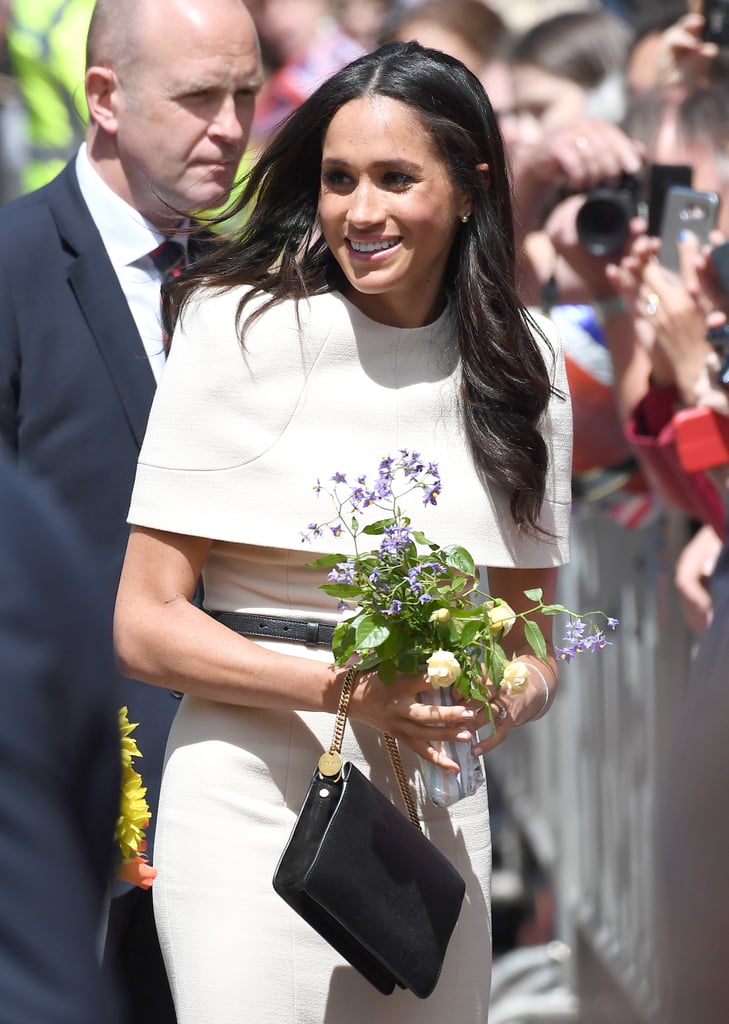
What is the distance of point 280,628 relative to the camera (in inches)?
102

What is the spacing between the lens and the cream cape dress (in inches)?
99.3

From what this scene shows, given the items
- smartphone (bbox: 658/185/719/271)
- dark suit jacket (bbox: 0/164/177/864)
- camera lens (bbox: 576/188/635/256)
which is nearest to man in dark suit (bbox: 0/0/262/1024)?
dark suit jacket (bbox: 0/164/177/864)

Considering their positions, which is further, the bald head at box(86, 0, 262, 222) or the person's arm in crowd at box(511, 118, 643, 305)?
the person's arm in crowd at box(511, 118, 643, 305)

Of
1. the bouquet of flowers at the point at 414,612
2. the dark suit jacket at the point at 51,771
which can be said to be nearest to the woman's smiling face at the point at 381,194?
the bouquet of flowers at the point at 414,612

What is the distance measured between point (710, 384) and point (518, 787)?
327cm

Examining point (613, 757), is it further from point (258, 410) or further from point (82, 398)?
point (258, 410)

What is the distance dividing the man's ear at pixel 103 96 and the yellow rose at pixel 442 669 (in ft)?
4.82

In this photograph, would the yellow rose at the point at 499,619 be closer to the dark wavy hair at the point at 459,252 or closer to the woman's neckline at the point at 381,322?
the dark wavy hair at the point at 459,252

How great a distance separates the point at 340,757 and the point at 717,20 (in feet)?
8.61

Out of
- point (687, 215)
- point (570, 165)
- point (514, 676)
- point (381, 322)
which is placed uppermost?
point (570, 165)

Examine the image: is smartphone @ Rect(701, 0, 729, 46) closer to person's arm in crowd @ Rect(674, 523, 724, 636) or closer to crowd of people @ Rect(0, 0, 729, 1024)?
person's arm in crowd @ Rect(674, 523, 724, 636)

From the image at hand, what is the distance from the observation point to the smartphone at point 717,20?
13.9ft

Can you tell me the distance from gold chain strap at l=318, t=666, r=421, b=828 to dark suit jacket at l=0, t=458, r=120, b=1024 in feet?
3.61

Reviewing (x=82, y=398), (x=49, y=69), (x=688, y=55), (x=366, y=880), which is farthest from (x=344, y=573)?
(x=49, y=69)
